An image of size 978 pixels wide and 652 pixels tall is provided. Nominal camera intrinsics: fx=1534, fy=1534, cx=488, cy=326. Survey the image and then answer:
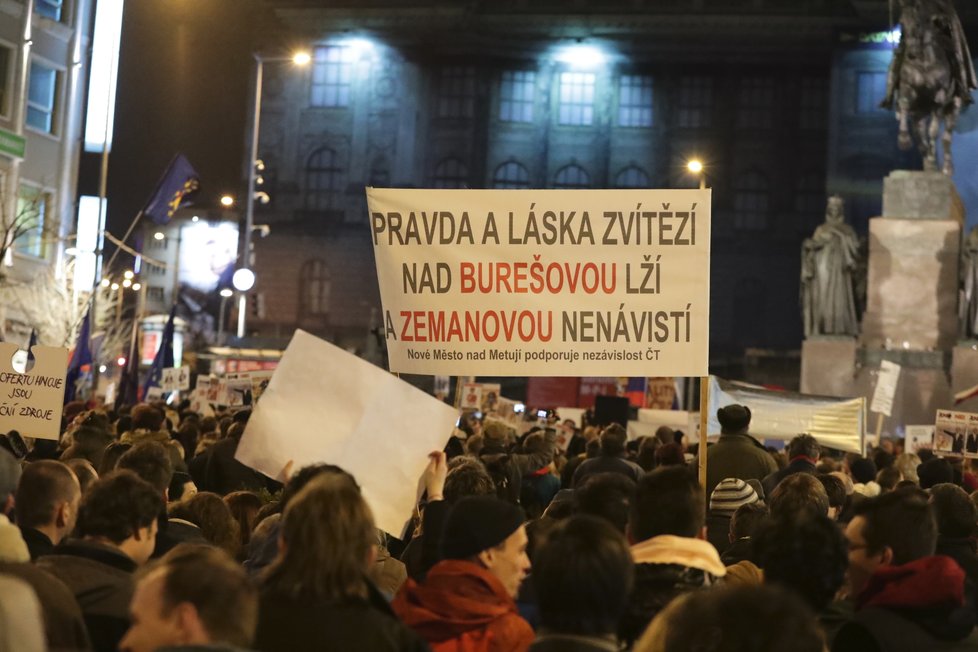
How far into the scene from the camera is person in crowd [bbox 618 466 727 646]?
488cm

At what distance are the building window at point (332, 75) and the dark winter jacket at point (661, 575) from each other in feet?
208

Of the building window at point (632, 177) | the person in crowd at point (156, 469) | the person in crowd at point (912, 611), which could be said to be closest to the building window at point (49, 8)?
the building window at point (632, 177)

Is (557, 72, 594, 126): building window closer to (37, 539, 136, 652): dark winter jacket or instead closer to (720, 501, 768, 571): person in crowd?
(720, 501, 768, 571): person in crowd

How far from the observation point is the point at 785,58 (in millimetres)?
63906

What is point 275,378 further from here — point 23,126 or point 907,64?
point 23,126

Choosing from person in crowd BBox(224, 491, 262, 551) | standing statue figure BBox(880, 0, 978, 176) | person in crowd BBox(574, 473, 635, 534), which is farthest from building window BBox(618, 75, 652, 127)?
person in crowd BBox(574, 473, 635, 534)

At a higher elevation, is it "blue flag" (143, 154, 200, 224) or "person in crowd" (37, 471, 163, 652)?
"blue flag" (143, 154, 200, 224)

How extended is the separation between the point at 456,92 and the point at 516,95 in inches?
104

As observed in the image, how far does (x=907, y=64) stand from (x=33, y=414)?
19973 millimetres

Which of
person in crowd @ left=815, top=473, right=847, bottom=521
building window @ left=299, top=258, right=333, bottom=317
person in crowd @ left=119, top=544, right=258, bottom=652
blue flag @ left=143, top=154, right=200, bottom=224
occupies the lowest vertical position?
person in crowd @ left=119, top=544, right=258, bottom=652

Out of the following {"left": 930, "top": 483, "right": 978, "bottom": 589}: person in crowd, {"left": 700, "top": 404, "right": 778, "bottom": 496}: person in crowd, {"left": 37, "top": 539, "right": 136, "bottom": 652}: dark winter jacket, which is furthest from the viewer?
{"left": 700, "top": 404, "right": 778, "bottom": 496}: person in crowd

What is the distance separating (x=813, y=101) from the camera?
6438 centimetres

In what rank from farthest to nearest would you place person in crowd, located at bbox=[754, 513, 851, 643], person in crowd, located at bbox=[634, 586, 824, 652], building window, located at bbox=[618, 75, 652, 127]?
building window, located at bbox=[618, 75, 652, 127] < person in crowd, located at bbox=[754, 513, 851, 643] < person in crowd, located at bbox=[634, 586, 824, 652]

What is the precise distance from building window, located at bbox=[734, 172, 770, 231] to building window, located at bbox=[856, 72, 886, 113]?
19.0ft
